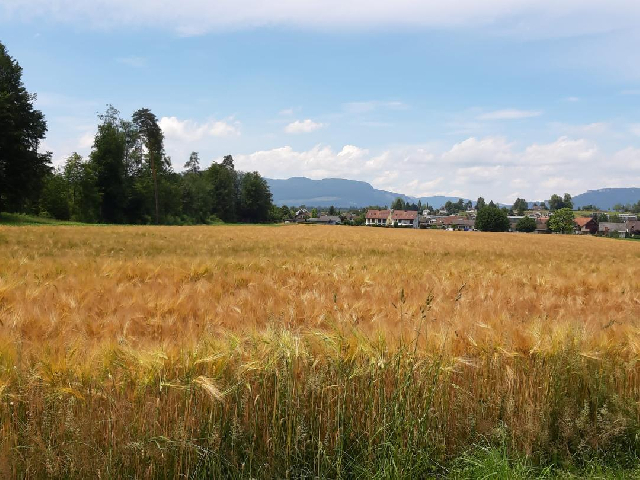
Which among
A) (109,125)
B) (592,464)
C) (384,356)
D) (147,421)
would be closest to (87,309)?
(147,421)

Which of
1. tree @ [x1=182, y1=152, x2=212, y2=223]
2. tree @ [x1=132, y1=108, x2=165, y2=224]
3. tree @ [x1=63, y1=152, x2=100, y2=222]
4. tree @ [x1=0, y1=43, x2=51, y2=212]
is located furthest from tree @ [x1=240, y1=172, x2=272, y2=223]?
tree @ [x1=0, y1=43, x2=51, y2=212]

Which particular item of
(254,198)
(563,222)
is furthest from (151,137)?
(563,222)

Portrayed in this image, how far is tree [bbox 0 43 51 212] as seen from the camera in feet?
137

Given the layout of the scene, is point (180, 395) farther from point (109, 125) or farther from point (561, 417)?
point (109, 125)

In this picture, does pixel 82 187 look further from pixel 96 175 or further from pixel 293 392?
pixel 293 392

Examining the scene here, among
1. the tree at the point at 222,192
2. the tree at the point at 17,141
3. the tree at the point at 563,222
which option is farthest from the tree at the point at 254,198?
the tree at the point at 563,222

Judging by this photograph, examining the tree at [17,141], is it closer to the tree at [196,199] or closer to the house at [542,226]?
the tree at [196,199]

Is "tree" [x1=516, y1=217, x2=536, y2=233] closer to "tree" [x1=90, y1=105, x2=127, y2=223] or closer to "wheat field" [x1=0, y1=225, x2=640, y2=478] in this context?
"tree" [x1=90, y1=105, x2=127, y2=223]

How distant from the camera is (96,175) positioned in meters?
64.8

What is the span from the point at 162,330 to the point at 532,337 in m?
3.46

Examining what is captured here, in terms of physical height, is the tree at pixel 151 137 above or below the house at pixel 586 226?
above

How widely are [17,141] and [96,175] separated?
72.5 ft

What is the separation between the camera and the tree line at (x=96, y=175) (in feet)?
142

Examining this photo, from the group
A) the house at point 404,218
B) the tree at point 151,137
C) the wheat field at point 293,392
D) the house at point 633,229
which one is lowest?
the wheat field at point 293,392
